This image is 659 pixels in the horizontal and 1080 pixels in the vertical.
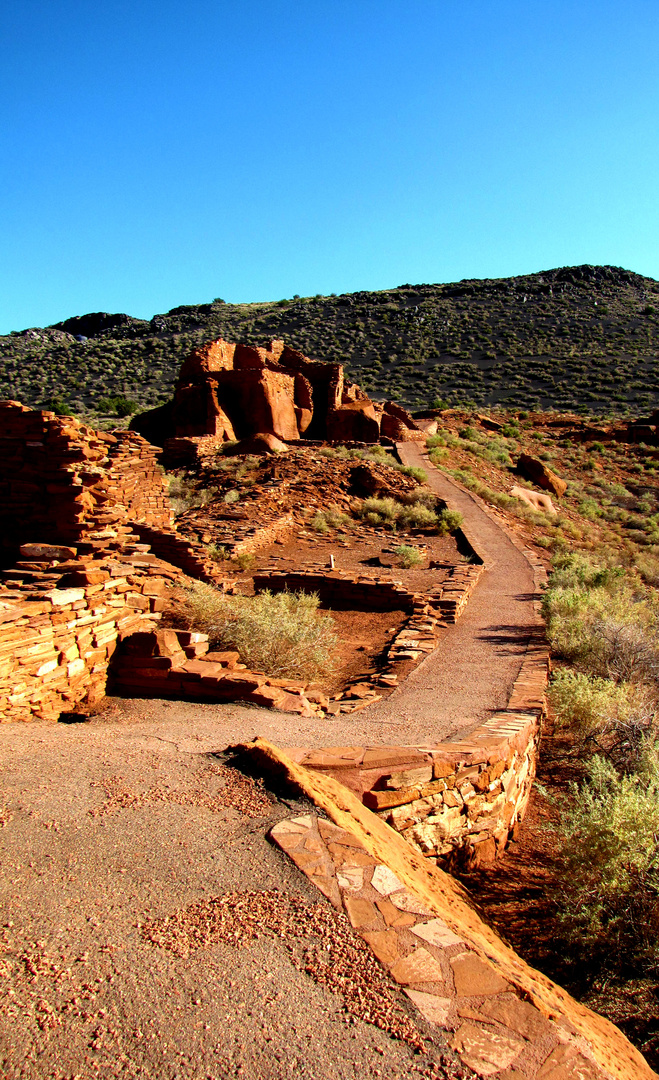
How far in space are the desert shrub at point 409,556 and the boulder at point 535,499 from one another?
28.9 feet

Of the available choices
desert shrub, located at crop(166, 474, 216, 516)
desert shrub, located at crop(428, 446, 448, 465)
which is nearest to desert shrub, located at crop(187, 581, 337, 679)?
desert shrub, located at crop(166, 474, 216, 516)

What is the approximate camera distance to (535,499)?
22500 millimetres

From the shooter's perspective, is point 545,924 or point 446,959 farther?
Result: point 545,924

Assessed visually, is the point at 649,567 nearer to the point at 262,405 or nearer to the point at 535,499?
the point at 535,499

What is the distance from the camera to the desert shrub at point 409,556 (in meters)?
13.5

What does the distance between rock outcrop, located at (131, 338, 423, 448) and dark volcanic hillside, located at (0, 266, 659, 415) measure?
40.7 ft

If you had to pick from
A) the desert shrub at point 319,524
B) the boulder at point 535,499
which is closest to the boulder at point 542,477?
→ the boulder at point 535,499

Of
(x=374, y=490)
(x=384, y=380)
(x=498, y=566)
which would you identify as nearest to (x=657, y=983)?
(x=498, y=566)

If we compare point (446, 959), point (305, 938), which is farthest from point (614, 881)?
point (305, 938)

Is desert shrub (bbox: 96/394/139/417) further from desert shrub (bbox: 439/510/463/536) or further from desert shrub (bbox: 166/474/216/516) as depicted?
desert shrub (bbox: 439/510/463/536)

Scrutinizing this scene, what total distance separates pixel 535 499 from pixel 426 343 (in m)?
40.1

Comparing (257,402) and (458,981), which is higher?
(257,402)

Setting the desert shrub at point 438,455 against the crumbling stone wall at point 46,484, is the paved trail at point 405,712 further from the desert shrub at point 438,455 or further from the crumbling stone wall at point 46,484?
the desert shrub at point 438,455

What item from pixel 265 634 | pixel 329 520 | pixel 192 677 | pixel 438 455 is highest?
pixel 438 455
